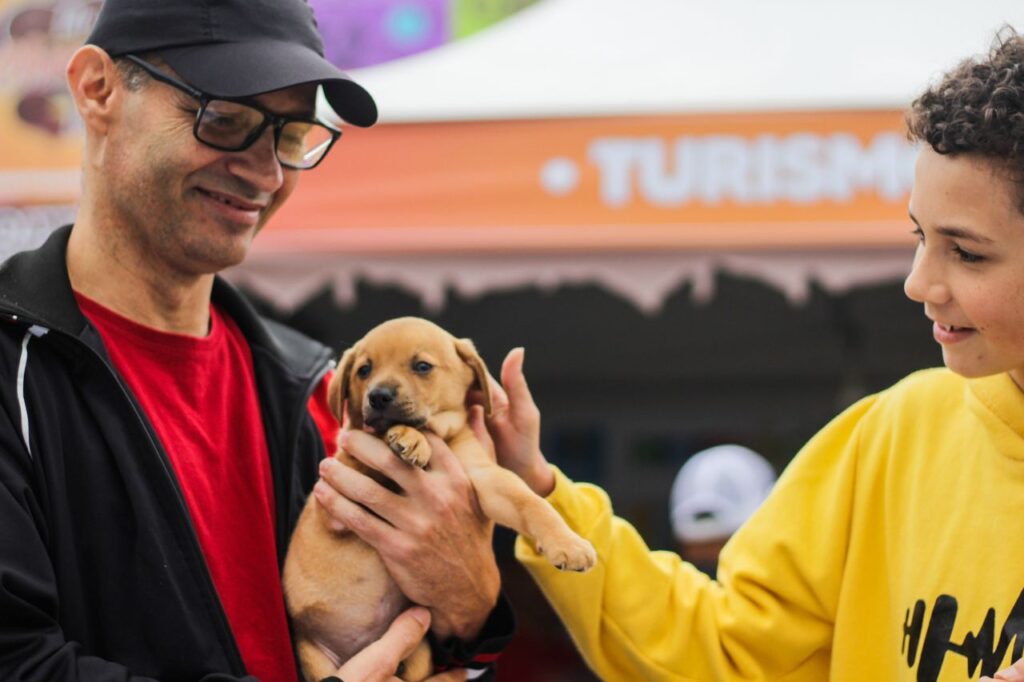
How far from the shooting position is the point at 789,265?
16.2 ft

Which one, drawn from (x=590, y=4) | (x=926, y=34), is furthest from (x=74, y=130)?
(x=926, y=34)

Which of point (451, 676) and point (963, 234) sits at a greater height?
point (963, 234)

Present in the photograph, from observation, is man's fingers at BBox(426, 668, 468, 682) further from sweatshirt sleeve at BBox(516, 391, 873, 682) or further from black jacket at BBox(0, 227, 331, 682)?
black jacket at BBox(0, 227, 331, 682)

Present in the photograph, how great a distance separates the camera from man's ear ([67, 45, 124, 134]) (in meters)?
2.38

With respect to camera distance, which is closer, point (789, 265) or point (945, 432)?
point (945, 432)

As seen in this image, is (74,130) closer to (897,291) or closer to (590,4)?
(590,4)

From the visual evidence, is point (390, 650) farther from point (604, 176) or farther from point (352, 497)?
point (604, 176)

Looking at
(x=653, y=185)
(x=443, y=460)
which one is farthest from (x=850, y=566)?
(x=653, y=185)

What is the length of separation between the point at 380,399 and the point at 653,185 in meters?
2.58

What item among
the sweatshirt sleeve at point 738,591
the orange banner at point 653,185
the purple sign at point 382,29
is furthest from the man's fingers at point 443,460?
the purple sign at point 382,29

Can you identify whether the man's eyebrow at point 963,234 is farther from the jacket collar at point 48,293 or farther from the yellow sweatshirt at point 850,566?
the jacket collar at point 48,293

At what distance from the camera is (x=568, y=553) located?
253 centimetres

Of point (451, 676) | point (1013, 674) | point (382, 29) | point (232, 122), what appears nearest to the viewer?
point (1013, 674)

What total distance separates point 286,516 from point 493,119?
2.79 meters
